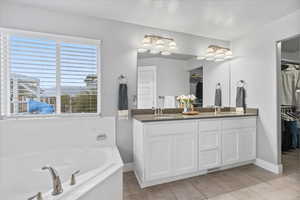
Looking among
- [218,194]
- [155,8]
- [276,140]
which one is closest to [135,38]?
[155,8]

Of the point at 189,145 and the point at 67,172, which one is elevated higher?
the point at 189,145

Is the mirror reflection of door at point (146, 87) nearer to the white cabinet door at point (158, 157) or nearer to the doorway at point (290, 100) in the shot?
the white cabinet door at point (158, 157)

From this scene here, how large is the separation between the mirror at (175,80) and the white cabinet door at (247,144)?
745 millimetres

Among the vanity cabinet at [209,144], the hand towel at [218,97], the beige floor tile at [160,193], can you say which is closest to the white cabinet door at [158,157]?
the beige floor tile at [160,193]

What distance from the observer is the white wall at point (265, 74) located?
252 cm

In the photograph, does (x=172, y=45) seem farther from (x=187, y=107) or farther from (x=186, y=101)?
(x=187, y=107)

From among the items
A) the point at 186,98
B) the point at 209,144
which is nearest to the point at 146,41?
the point at 186,98

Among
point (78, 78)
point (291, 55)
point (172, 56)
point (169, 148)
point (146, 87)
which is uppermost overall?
point (291, 55)

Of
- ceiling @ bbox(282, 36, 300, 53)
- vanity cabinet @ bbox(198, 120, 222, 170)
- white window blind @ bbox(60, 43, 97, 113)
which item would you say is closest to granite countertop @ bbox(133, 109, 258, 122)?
vanity cabinet @ bbox(198, 120, 222, 170)

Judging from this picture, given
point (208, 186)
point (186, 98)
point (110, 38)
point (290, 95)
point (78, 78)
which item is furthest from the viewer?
point (290, 95)

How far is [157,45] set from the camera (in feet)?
8.83

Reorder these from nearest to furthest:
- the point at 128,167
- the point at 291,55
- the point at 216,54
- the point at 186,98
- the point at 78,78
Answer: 1. the point at 78,78
2. the point at 128,167
3. the point at 186,98
4. the point at 216,54
5. the point at 291,55

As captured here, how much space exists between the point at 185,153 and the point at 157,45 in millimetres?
1763

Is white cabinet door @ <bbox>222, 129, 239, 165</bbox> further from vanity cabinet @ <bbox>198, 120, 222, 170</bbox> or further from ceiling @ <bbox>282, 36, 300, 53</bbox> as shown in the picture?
ceiling @ <bbox>282, 36, 300, 53</bbox>
